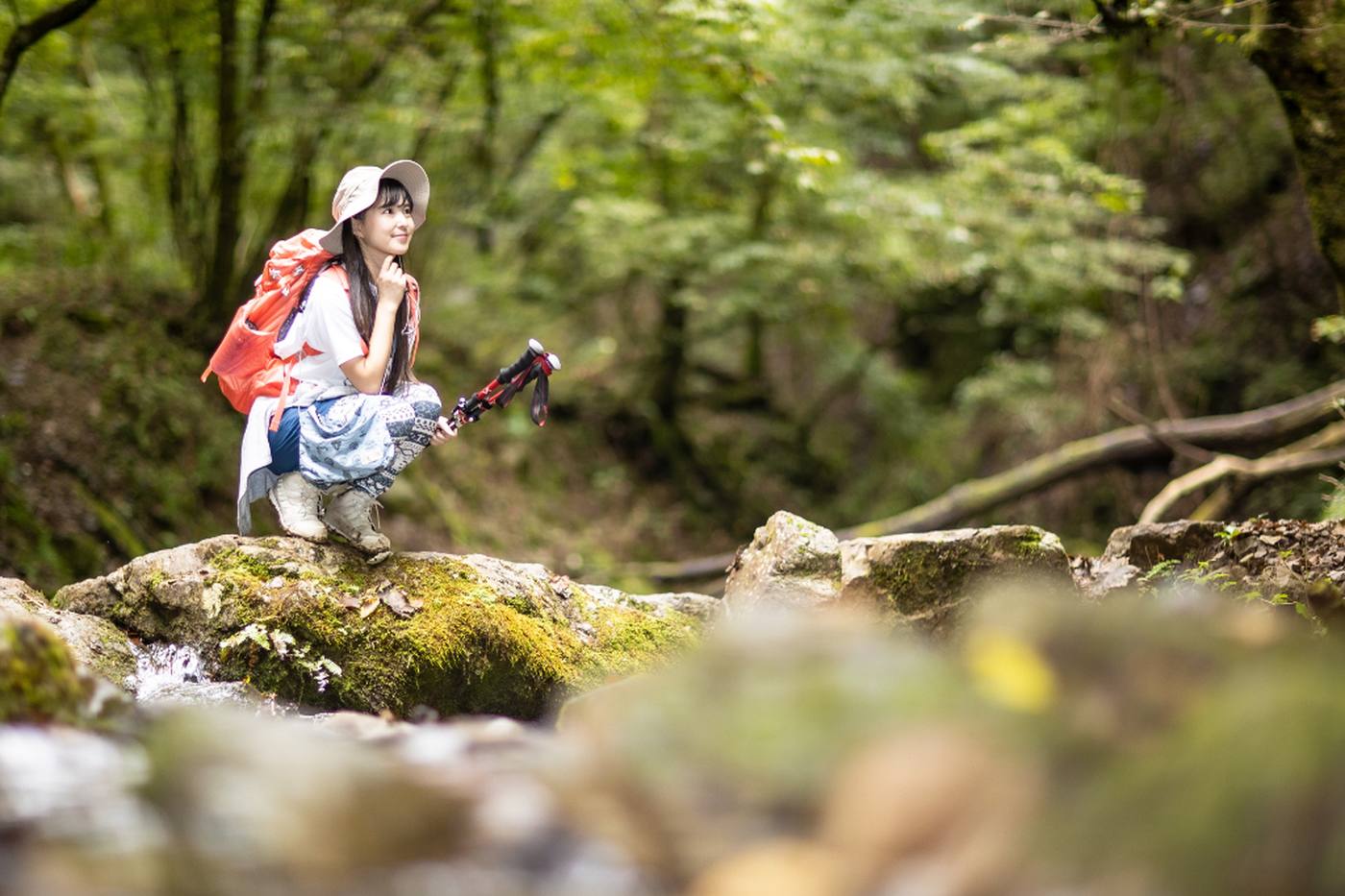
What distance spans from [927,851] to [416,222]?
3202 mm

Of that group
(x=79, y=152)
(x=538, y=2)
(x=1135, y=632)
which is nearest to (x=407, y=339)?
(x=1135, y=632)

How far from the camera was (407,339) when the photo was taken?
4.12 metres

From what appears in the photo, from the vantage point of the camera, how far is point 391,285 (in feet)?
12.6

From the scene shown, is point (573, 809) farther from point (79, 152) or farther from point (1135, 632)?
point (79, 152)

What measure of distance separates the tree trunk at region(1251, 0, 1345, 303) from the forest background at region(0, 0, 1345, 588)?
1.27 m

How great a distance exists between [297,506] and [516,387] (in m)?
0.99

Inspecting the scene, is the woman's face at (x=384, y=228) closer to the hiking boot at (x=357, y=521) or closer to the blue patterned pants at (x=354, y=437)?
the blue patterned pants at (x=354, y=437)

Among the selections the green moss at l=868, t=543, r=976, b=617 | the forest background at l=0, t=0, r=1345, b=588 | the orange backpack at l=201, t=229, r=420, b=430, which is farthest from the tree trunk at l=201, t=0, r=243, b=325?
the green moss at l=868, t=543, r=976, b=617

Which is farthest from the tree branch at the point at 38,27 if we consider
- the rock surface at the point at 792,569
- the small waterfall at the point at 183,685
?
the rock surface at the point at 792,569

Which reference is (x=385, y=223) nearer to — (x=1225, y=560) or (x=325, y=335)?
(x=325, y=335)

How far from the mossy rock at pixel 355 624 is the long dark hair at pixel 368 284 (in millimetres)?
770

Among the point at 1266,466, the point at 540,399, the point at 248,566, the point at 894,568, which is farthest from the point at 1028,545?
the point at 1266,466

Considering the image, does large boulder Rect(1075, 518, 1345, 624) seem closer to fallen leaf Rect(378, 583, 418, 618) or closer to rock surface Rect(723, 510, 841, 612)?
rock surface Rect(723, 510, 841, 612)

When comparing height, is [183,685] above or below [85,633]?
below
